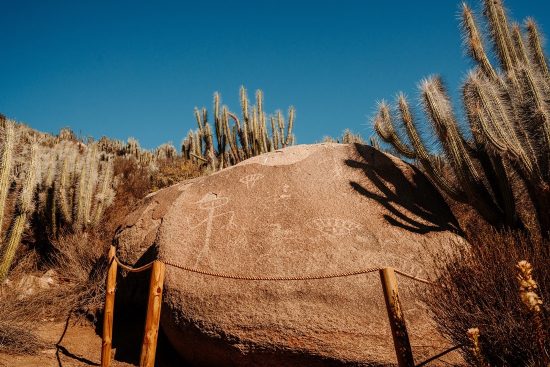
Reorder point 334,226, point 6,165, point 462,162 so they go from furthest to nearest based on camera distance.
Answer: point 6,165 → point 462,162 → point 334,226

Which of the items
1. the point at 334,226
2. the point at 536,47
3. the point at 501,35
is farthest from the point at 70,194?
the point at 536,47

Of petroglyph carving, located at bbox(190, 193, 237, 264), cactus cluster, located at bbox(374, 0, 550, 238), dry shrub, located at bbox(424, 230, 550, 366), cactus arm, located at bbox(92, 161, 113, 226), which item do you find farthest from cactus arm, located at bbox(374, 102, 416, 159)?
cactus arm, located at bbox(92, 161, 113, 226)

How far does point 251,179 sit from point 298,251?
131 centimetres

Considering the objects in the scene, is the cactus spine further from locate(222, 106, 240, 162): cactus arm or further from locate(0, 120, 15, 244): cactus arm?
locate(222, 106, 240, 162): cactus arm

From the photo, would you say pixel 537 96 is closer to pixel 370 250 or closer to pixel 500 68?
pixel 500 68

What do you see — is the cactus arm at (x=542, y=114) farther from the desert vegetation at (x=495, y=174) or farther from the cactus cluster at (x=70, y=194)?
the cactus cluster at (x=70, y=194)

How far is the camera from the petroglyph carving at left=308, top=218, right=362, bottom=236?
151 inches

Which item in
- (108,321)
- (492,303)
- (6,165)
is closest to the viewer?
(492,303)

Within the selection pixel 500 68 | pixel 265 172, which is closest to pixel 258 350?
pixel 265 172

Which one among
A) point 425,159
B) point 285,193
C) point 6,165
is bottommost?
point 285,193

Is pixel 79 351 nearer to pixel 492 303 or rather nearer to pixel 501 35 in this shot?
pixel 492 303

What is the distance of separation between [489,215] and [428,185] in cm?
81

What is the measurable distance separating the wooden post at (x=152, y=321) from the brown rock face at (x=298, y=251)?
57cm

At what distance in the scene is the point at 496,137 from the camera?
12.1 ft
